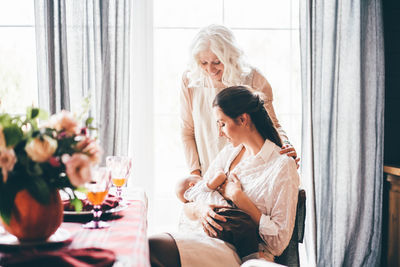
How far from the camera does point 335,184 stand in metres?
3.20

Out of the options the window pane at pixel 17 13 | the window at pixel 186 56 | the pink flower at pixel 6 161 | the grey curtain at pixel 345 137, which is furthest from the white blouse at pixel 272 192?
the window pane at pixel 17 13

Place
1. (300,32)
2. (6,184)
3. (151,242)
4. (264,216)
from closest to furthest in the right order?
(6,184) < (151,242) < (264,216) < (300,32)

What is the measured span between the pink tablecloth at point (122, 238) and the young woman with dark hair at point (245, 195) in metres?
0.18

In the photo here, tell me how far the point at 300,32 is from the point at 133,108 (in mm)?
1294

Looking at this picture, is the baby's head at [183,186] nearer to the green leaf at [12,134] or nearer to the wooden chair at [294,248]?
the wooden chair at [294,248]

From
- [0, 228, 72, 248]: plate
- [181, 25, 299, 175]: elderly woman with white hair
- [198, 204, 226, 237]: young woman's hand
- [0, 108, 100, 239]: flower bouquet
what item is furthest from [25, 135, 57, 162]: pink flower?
[181, 25, 299, 175]: elderly woman with white hair

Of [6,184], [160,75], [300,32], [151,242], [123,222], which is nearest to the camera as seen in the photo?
[6,184]

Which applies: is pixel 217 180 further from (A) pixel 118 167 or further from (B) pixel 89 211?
(B) pixel 89 211

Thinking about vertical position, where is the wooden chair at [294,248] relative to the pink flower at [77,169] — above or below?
below

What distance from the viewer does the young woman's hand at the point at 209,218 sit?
1804 millimetres

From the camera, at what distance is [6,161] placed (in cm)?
108

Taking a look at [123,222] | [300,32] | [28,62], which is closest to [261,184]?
[123,222]

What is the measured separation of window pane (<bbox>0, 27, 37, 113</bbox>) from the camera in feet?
10.4

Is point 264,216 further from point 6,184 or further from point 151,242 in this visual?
point 6,184
